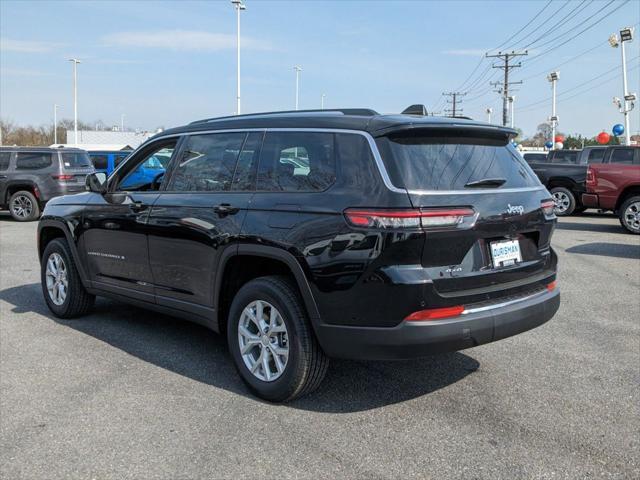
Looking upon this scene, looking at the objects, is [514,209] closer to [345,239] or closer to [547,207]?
[547,207]

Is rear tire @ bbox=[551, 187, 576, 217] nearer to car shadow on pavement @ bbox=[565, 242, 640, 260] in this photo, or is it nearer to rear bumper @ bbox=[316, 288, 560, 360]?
car shadow on pavement @ bbox=[565, 242, 640, 260]

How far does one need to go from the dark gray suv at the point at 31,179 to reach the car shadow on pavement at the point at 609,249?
12438 millimetres

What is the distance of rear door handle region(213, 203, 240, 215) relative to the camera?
4.21m

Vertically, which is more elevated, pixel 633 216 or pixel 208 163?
pixel 208 163

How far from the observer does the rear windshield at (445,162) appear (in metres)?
3.53

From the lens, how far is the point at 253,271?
4277 mm

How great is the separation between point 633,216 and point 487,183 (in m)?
11.2

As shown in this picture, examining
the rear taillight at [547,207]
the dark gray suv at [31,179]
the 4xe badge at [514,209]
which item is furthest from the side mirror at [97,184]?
the dark gray suv at [31,179]

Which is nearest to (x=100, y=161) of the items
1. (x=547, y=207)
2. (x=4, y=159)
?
(x=4, y=159)

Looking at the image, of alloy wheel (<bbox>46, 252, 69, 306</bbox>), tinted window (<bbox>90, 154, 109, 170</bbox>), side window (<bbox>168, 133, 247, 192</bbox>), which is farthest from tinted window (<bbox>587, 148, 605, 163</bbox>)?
tinted window (<bbox>90, 154, 109, 170</bbox>)

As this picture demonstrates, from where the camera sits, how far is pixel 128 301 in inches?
212

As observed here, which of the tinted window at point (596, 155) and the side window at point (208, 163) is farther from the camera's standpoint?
the tinted window at point (596, 155)

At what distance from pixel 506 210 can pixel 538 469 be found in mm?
1474

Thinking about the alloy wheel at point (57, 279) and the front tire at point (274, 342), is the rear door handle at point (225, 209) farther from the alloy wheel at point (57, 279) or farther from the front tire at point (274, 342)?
the alloy wheel at point (57, 279)
